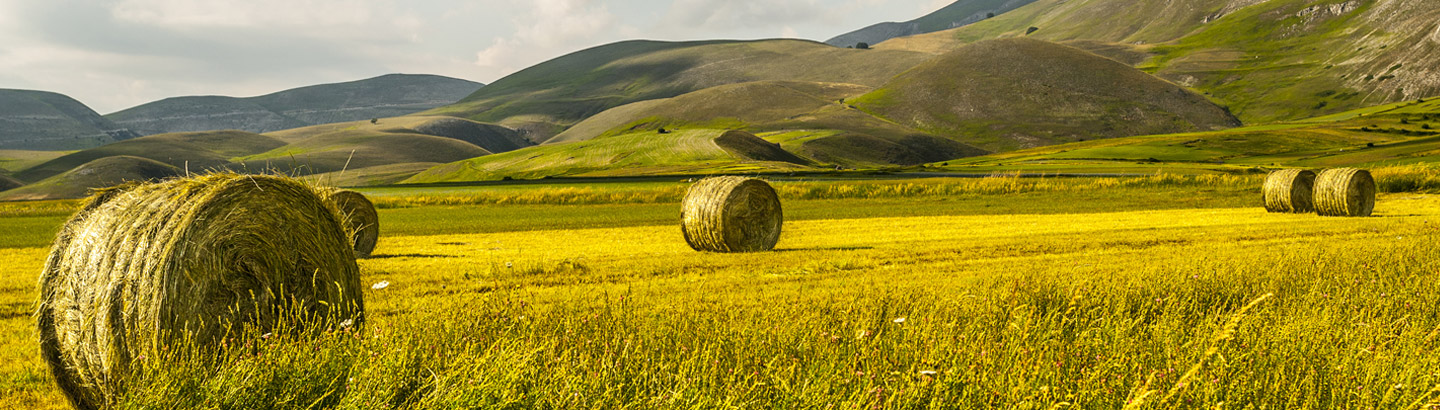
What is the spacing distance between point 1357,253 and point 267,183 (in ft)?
55.9

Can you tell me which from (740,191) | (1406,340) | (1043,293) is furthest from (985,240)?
(1406,340)

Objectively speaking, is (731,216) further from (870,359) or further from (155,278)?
(155,278)

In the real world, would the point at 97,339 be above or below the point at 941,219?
above

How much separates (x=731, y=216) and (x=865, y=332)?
51.7 feet

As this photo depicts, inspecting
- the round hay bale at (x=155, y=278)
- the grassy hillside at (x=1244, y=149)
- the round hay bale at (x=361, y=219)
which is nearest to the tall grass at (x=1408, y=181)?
the grassy hillside at (x=1244, y=149)

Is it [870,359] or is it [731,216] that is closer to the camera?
[870,359]

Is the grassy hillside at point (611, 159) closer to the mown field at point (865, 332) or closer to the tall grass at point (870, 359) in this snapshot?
the mown field at point (865, 332)

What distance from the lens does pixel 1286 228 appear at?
23781 millimetres

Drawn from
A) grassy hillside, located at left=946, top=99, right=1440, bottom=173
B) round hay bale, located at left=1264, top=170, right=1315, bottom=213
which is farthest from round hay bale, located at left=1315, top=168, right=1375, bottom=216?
grassy hillside, located at left=946, top=99, right=1440, bottom=173

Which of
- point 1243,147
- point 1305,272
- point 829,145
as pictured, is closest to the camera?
point 1305,272

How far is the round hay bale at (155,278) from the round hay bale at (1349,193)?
37.6 meters

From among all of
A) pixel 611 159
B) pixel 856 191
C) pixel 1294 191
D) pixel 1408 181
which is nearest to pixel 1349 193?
pixel 1294 191

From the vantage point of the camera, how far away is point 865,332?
637 centimetres

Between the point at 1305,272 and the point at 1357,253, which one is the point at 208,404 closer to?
the point at 1305,272
